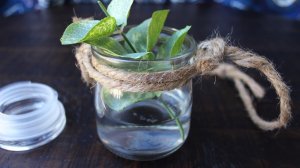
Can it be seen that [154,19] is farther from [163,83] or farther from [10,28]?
[10,28]

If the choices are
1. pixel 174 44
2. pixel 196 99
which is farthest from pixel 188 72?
pixel 196 99

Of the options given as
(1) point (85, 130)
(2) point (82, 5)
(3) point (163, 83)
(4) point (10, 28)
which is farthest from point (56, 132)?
(2) point (82, 5)

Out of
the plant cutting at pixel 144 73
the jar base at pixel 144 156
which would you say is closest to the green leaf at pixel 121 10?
the plant cutting at pixel 144 73

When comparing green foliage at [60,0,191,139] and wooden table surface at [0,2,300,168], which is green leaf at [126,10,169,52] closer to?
green foliage at [60,0,191,139]

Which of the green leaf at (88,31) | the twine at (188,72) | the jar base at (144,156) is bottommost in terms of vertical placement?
the jar base at (144,156)

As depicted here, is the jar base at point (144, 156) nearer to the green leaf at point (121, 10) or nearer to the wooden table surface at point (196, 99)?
the wooden table surface at point (196, 99)

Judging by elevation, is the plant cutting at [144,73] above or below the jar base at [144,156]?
above

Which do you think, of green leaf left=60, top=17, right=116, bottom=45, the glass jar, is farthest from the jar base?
green leaf left=60, top=17, right=116, bottom=45
